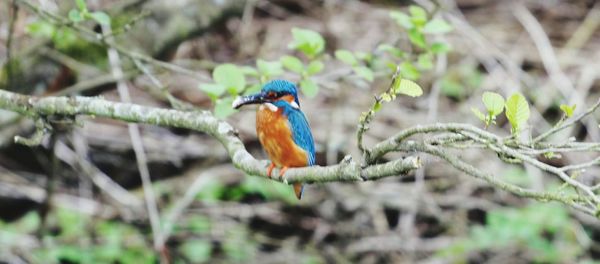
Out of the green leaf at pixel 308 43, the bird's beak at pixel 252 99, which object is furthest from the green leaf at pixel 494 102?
the green leaf at pixel 308 43

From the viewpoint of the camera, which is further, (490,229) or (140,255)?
(490,229)

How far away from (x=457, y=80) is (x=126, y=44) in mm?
2766

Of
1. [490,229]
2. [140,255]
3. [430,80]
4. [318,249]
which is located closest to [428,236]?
[490,229]

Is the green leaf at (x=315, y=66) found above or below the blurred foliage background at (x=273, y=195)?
below

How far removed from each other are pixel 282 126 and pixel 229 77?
37 centimetres

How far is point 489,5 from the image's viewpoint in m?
6.08

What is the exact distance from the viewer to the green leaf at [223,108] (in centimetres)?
219

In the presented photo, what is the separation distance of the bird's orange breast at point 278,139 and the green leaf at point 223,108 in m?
0.20

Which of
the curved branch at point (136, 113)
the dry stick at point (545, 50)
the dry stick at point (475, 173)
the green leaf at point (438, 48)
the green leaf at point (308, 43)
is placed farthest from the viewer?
the dry stick at point (545, 50)

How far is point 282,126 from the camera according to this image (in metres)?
1.96

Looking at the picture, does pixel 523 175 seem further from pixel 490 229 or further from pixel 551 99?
pixel 551 99

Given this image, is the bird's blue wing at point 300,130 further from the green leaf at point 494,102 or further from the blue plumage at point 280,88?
the green leaf at point 494,102

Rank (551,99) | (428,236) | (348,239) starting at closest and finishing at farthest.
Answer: (348,239), (428,236), (551,99)

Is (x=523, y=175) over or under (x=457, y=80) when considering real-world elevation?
under
